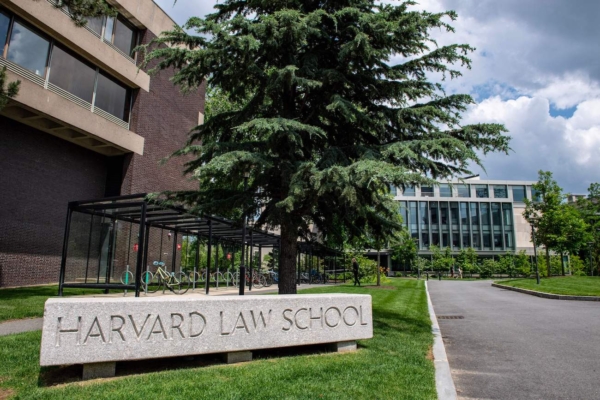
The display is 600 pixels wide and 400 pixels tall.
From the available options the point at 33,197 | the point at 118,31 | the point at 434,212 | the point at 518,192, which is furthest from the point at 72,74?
the point at 518,192

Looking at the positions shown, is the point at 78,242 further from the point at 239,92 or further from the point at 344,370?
the point at 344,370

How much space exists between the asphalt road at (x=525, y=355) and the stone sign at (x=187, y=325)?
75.1 inches

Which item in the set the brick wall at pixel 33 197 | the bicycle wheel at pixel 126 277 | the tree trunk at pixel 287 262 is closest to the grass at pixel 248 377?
the tree trunk at pixel 287 262

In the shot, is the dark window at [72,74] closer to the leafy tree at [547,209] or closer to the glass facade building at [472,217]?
the leafy tree at [547,209]

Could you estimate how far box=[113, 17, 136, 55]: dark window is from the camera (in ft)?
70.1

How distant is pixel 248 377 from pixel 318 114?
619 cm

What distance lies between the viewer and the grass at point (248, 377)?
4.51m

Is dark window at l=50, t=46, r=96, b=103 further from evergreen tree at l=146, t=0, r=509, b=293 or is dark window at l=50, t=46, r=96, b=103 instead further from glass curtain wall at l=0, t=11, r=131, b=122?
evergreen tree at l=146, t=0, r=509, b=293

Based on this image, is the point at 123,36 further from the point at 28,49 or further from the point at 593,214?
the point at 593,214

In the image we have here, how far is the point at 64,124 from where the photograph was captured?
17.3 meters

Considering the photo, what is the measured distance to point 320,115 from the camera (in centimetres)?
964

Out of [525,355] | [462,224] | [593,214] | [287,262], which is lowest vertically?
[525,355]

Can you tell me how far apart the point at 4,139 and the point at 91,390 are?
15.4 meters

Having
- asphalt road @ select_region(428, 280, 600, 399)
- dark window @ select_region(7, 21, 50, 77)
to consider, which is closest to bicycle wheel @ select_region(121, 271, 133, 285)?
dark window @ select_region(7, 21, 50, 77)
